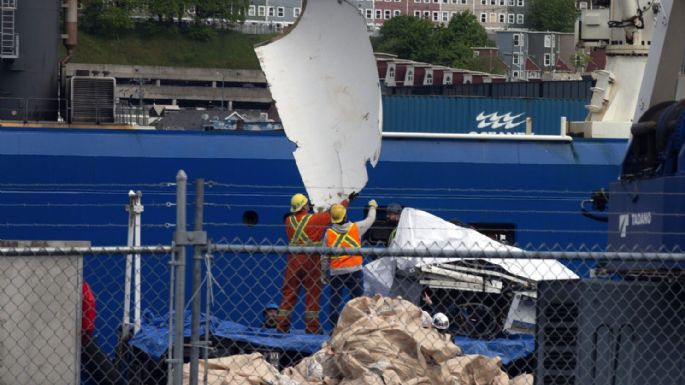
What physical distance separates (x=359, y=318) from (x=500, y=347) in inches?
68.6

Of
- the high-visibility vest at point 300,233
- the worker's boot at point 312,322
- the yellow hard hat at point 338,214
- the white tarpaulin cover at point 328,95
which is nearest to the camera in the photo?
the white tarpaulin cover at point 328,95

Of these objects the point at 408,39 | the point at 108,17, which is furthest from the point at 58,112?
the point at 408,39

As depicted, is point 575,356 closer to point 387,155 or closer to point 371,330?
point 371,330

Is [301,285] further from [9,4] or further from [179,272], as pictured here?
[9,4]

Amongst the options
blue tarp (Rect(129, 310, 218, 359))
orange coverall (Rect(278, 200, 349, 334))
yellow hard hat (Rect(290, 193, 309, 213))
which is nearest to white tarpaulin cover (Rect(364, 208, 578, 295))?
orange coverall (Rect(278, 200, 349, 334))

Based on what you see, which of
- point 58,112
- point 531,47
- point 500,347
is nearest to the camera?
point 500,347

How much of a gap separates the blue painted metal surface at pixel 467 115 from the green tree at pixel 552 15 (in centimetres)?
9148

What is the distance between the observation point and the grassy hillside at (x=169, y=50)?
78000 mm

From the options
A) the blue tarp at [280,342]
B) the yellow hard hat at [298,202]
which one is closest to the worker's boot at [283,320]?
the blue tarp at [280,342]

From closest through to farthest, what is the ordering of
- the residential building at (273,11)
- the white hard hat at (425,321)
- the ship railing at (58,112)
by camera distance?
the white hard hat at (425,321)
the ship railing at (58,112)
the residential building at (273,11)

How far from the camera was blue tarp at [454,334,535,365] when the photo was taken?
13.0 meters

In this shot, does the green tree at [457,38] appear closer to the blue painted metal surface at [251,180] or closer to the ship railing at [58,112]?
the ship railing at [58,112]

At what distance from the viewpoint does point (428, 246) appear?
47.8 ft

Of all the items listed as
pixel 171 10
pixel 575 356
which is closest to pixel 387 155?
pixel 575 356
